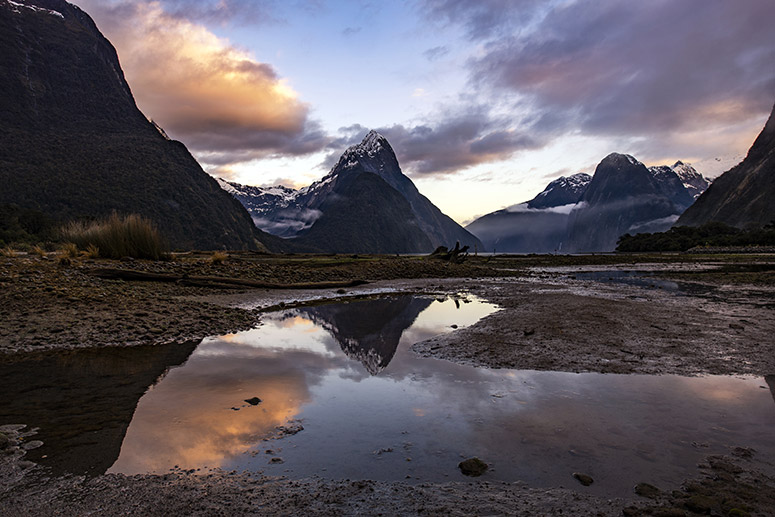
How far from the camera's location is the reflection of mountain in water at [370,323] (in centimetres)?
1173

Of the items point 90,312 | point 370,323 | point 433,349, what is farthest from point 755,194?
point 90,312

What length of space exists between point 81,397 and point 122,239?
24.5 meters

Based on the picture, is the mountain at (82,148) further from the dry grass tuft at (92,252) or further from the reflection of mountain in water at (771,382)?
the reflection of mountain in water at (771,382)

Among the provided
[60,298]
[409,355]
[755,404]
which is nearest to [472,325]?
[409,355]

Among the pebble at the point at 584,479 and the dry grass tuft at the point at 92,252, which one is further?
the dry grass tuft at the point at 92,252

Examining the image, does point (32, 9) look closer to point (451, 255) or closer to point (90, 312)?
point (451, 255)

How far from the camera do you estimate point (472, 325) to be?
1533 centimetres

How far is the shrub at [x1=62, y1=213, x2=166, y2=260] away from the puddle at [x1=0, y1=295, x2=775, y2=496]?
2053 centimetres

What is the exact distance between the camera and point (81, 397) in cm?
749

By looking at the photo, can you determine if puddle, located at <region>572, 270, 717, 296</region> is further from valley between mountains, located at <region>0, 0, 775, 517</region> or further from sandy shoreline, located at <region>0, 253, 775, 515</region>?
valley between mountains, located at <region>0, 0, 775, 517</region>

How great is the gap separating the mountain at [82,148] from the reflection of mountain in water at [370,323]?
71260 millimetres

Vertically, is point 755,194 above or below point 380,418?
above

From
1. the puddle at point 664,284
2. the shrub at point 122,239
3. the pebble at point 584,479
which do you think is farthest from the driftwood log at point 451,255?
the pebble at point 584,479

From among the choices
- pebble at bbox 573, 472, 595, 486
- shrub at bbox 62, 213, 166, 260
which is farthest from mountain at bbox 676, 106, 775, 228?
pebble at bbox 573, 472, 595, 486
